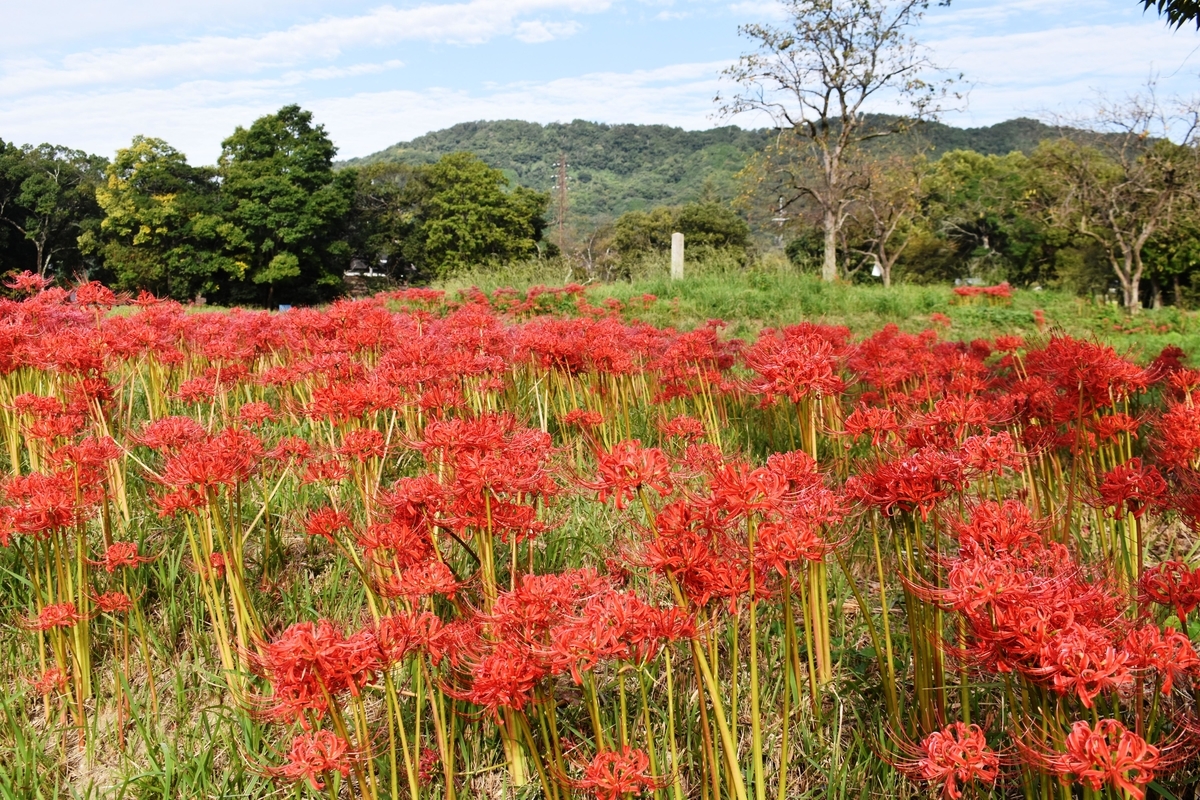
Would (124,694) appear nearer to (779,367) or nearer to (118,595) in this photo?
(118,595)

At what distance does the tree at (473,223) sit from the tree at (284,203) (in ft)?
29.4

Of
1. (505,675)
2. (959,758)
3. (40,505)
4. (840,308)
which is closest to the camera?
(959,758)

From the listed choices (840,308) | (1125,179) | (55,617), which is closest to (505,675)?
(55,617)

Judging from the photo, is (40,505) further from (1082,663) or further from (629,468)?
(1082,663)

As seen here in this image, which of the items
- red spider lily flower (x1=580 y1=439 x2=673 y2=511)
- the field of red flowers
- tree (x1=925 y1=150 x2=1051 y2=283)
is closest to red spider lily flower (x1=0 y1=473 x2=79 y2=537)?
the field of red flowers

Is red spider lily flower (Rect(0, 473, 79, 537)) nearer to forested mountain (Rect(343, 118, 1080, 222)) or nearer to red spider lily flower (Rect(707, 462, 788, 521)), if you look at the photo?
red spider lily flower (Rect(707, 462, 788, 521))

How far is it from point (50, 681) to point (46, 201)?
52.1m

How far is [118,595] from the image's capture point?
8.19ft

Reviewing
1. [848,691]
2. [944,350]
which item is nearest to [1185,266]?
[944,350]

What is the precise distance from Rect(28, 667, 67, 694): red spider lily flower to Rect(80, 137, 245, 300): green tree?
1739 inches

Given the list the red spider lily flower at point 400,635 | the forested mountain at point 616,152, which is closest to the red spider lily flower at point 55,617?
the red spider lily flower at point 400,635

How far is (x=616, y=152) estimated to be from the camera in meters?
166

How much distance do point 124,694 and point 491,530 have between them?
1.81m

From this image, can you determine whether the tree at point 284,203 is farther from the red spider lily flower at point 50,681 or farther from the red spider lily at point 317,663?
the red spider lily at point 317,663
